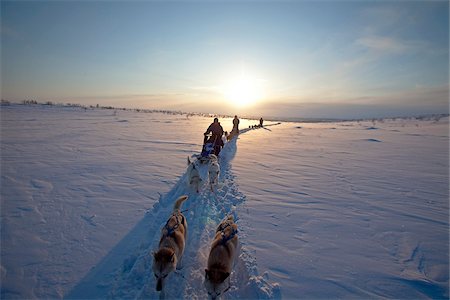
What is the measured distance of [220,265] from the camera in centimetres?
232

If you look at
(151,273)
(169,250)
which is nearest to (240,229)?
(151,273)

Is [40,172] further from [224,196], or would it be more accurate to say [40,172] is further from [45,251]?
[224,196]

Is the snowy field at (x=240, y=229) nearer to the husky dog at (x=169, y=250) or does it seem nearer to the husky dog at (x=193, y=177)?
the husky dog at (x=193, y=177)

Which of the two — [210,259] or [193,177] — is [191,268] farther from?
[193,177]

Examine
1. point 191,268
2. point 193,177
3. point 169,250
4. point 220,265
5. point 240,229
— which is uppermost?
point 193,177

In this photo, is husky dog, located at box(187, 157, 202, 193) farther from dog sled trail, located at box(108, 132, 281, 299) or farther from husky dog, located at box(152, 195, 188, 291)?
husky dog, located at box(152, 195, 188, 291)

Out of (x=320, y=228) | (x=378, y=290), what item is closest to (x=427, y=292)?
(x=378, y=290)

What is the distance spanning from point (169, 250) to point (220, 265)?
0.54 metres

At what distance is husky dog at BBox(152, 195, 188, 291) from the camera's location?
2.34 metres

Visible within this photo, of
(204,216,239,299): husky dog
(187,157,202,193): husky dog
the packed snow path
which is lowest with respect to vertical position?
the packed snow path

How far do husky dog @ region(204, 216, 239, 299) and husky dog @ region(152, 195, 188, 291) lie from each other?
39 cm

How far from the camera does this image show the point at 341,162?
8.72 meters

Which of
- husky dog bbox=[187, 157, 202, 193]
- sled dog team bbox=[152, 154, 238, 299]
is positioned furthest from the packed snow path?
husky dog bbox=[187, 157, 202, 193]

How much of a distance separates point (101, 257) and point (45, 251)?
75 cm
